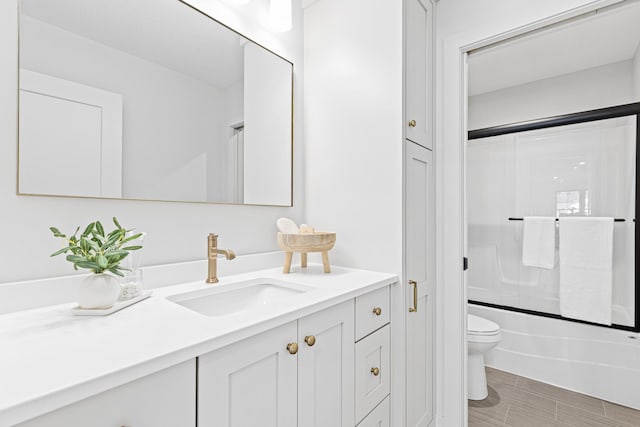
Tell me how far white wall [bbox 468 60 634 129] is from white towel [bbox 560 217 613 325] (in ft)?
3.47

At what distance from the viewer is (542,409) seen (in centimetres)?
195

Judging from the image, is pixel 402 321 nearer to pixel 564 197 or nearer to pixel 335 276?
pixel 335 276

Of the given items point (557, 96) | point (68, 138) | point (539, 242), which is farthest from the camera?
point (557, 96)

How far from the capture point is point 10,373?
1.64 feet

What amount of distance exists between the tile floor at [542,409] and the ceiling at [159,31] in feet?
7.58

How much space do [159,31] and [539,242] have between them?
9.46 ft

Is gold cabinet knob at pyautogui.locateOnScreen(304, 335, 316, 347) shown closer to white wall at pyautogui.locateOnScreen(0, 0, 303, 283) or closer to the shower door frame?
white wall at pyautogui.locateOnScreen(0, 0, 303, 283)

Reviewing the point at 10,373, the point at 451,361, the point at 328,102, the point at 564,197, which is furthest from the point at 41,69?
the point at 564,197

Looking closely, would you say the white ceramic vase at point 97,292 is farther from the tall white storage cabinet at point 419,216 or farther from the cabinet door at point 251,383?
the tall white storage cabinet at point 419,216

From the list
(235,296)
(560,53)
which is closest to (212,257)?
(235,296)

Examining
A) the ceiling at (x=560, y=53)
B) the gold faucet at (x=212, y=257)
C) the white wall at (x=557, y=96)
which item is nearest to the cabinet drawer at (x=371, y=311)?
the gold faucet at (x=212, y=257)

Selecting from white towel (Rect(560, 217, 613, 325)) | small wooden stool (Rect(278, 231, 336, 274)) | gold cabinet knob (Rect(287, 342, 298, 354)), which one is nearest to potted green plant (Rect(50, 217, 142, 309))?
gold cabinet knob (Rect(287, 342, 298, 354))

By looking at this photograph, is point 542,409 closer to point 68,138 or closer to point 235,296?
point 235,296

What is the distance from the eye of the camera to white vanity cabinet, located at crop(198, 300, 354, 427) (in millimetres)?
674
